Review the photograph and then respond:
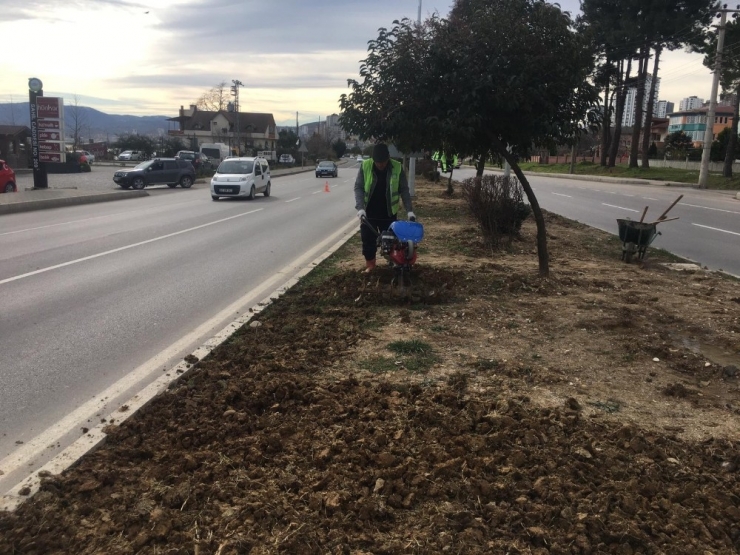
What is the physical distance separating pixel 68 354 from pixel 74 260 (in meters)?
5.39

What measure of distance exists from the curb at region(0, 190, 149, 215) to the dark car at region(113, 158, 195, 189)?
3009mm

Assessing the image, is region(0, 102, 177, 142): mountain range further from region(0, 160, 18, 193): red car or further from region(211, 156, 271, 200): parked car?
region(211, 156, 271, 200): parked car

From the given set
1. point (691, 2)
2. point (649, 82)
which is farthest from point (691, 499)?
point (649, 82)

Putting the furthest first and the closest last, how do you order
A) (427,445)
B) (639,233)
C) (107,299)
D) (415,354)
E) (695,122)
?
(695,122) < (639,233) < (107,299) < (415,354) < (427,445)

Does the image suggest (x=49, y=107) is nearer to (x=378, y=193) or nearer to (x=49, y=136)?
(x=49, y=136)

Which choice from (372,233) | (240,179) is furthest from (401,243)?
(240,179)

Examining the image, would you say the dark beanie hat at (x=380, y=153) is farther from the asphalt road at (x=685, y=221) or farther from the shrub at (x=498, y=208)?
the asphalt road at (x=685, y=221)

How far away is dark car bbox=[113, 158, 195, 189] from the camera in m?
31.1

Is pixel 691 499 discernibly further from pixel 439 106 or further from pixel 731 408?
pixel 439 106

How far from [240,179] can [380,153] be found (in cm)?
1842

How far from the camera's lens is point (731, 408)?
432 centimetres

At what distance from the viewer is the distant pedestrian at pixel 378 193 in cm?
749

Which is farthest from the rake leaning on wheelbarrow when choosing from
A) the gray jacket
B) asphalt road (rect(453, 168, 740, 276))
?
the gray jacket

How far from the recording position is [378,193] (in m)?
7.72
